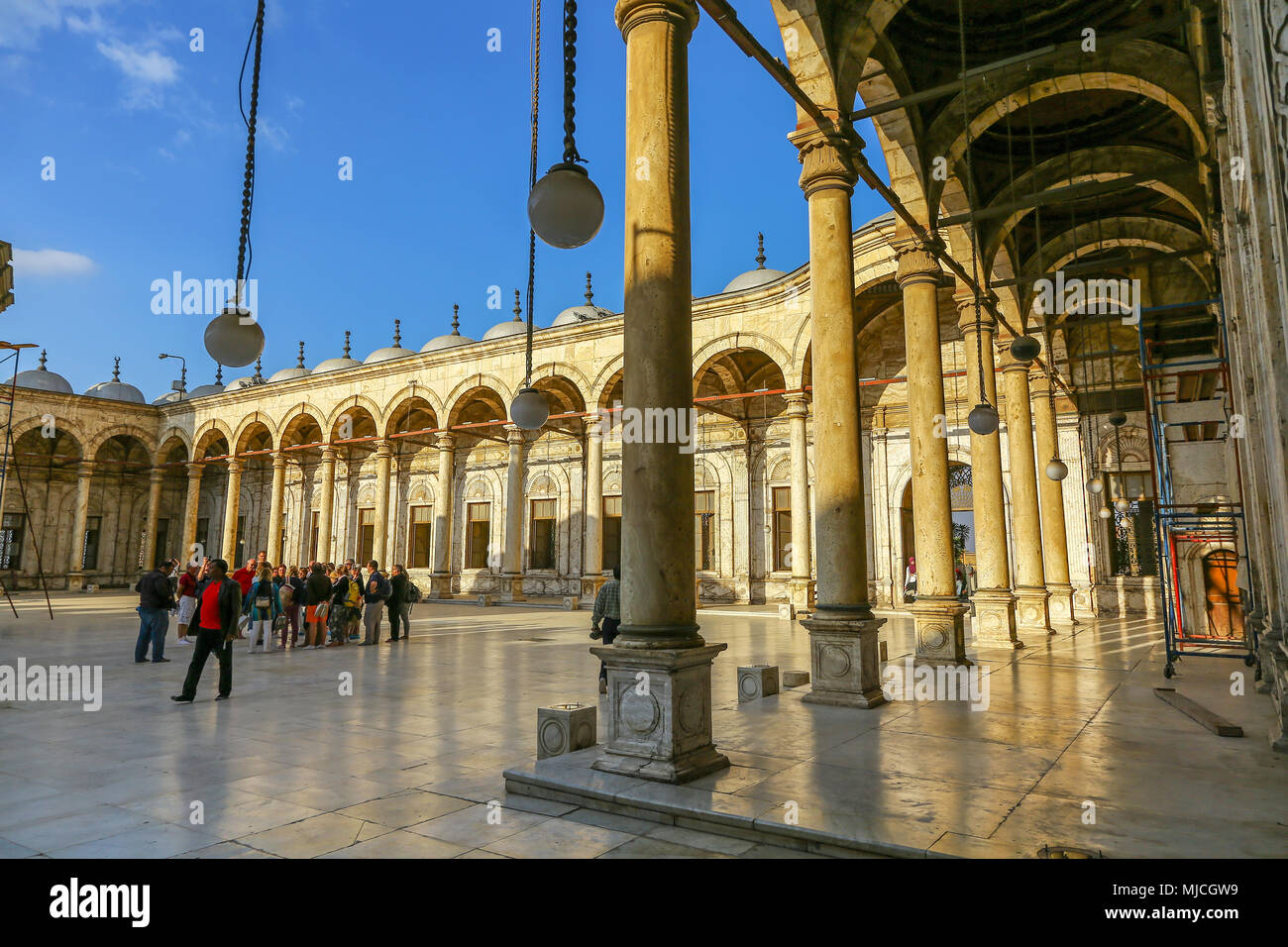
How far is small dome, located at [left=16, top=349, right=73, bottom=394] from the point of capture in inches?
1166

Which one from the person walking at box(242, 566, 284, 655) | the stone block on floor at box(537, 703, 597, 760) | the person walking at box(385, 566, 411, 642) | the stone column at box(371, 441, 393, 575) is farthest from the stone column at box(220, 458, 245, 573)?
the stone block on floor at box(537, 703, 597, 760)

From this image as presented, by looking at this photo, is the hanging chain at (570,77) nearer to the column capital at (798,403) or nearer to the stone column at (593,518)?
the column capital at (798,403)

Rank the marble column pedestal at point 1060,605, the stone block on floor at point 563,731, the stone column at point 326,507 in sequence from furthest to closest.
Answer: the stone column at point 326,507, the marble column pedestal at point 1060,605, the stone block on floor at point 563,731

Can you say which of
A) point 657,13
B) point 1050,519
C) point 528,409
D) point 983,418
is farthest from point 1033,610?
point 657,13

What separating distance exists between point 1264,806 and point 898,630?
31.8 feet

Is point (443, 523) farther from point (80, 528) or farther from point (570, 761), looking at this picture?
point (570, 761)

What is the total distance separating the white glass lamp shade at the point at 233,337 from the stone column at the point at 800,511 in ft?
44.6

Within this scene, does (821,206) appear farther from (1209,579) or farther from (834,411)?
(1209,579)

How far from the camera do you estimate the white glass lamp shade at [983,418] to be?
28.2 ft

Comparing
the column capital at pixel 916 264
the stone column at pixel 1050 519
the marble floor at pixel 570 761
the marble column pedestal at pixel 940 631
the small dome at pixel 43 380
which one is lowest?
the marble floor at pixel 570 761

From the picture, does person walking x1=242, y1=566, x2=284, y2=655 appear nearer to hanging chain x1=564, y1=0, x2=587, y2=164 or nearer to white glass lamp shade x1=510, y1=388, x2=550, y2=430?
white glass lamp shade x1=510, y1=388, x2=550, y2=430

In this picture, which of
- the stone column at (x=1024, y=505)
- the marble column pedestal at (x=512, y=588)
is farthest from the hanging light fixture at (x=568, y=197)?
the marble column pedestal at (x=512, y=588)

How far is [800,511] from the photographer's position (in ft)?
55.7

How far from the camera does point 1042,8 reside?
7.82m
